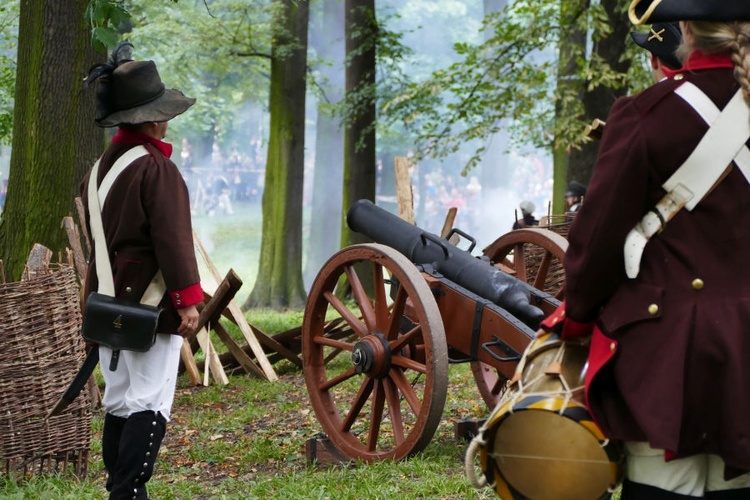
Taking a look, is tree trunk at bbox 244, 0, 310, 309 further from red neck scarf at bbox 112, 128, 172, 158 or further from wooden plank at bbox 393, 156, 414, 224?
red neck scarf at bbox 112, 128, 172, 158

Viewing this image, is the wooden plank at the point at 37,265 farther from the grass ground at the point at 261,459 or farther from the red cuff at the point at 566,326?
the red cuff at the point at 566,326

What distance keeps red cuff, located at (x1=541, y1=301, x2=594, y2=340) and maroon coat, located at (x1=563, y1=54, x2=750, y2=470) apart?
0.07 m

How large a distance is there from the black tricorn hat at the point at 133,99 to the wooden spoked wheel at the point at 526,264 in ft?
8.68

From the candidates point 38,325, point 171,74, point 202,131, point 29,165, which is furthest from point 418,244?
point 202,131

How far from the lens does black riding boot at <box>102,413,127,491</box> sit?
448 cm

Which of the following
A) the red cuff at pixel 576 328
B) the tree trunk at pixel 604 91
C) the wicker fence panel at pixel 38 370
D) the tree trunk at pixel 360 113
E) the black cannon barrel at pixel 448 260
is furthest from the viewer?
the tree trunk at pixel 360 113

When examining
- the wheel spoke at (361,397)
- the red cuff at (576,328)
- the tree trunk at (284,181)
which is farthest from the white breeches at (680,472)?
the tree trunk at (284,181)

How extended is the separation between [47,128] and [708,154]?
7500 millimetres

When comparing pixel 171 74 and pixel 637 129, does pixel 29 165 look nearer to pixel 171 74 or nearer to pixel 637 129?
pixel 637 129

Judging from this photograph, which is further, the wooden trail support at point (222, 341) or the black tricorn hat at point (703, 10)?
the wooden trail support at point (222, 341)

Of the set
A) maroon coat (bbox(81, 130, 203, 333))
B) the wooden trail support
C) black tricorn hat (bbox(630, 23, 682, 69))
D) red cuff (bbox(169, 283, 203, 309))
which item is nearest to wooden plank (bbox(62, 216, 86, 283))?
the wooden trail support

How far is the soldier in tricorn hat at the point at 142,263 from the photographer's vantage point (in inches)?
172

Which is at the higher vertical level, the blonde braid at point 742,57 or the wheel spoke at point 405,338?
the blonde braid at point 742,57

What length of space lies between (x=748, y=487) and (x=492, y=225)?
44527 mm
